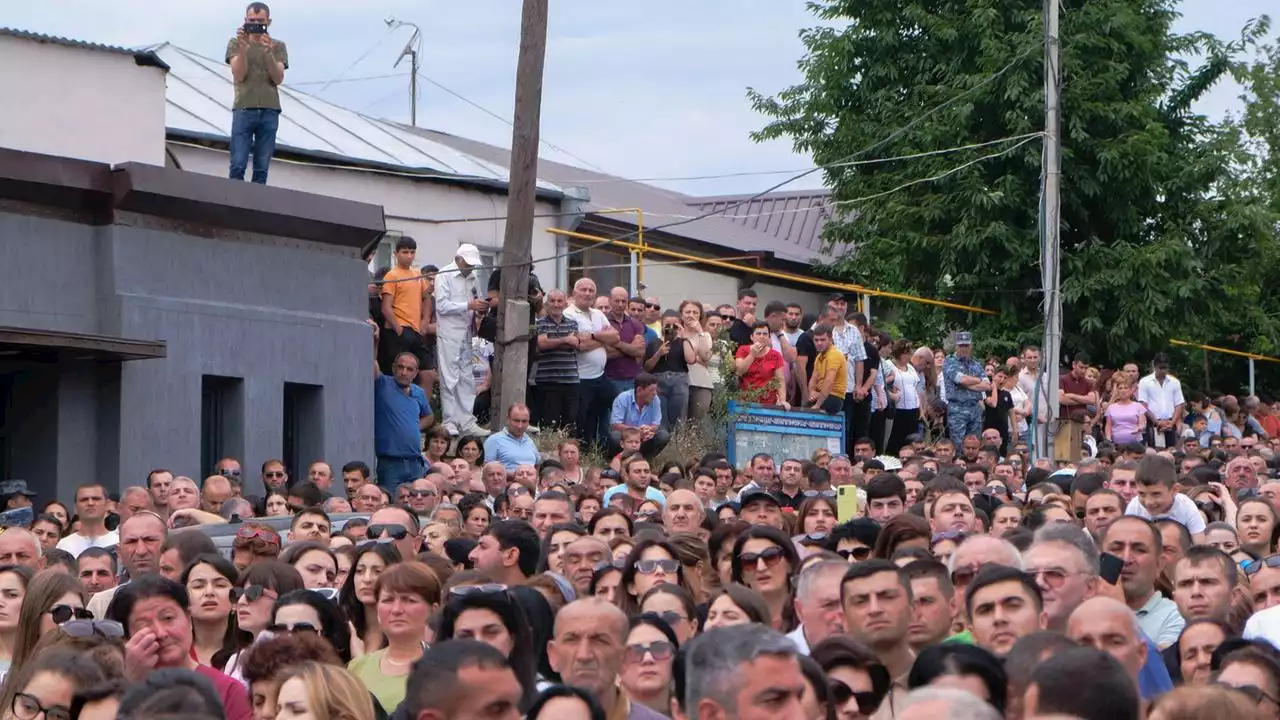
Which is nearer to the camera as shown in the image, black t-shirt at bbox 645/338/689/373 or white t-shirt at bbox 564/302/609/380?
white t-shirt at bbox 564/302/609/380

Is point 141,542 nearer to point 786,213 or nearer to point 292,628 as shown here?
point 292,628

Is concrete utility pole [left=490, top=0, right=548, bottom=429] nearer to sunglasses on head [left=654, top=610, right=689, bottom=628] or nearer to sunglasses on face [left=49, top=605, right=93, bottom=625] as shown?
sunglasses on face [left=49, top=605, right=93, bottom=625]

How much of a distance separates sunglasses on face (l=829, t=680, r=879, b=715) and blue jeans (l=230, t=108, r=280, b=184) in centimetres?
1327

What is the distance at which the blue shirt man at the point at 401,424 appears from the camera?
19938 mm

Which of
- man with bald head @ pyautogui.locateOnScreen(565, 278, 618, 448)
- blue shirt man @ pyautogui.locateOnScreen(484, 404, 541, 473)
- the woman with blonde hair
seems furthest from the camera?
man with bald head @ pyautogui.locateOnScreen(565, 278, 618, 448)

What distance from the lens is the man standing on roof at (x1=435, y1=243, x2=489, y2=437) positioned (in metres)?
20.9

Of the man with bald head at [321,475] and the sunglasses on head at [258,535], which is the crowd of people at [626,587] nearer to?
the sunglasses on head at [258,535]

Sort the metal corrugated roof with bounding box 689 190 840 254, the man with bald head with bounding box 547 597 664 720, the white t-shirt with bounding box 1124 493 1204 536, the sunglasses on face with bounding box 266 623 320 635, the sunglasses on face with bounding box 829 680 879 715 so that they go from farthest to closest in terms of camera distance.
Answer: the metal corrugated roof with bounding box 689 190 840 254, the white t-shirt with bounding box 1124 493 1204 536, the sunglasses on face with bounding box 266 623 320 635, the man with bald head with bounding box 547 597 664 720, the sunglasses on face with bounding box 829 680 879 715

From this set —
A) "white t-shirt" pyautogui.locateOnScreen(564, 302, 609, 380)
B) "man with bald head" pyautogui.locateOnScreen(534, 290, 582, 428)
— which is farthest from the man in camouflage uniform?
"man with bald head" pyautogui.locateOnScreen(534, 290, 582, 428)

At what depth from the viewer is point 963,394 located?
24.0 m

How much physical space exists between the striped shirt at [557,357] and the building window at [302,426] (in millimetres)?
2114

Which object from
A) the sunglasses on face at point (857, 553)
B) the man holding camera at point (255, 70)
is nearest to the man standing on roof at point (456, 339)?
the man holding camera at point (255, 70)

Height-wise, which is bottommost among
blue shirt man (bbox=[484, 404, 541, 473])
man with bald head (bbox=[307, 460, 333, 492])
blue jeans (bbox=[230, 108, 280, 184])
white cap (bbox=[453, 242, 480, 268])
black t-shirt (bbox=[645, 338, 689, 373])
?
man with bald head (bbox=[307, 460, 333, 492])

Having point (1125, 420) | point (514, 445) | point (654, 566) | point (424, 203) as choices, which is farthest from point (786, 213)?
point (654, 566)
